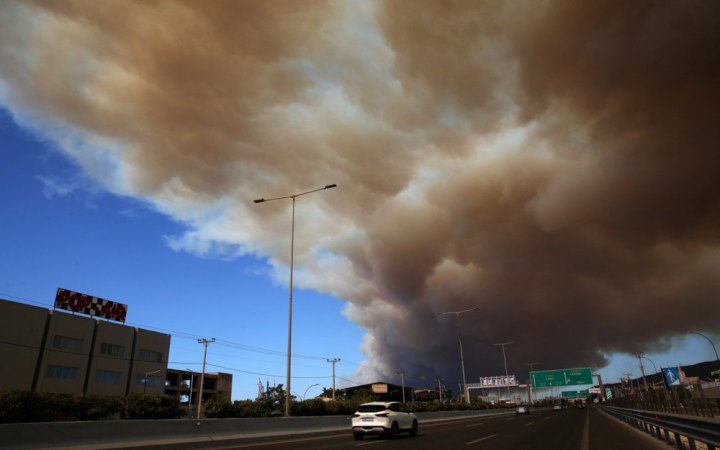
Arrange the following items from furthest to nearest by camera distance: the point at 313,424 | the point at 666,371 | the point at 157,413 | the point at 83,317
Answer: the point at 666,371
the point at 83,317
the point at 313,424
the point at 157,413

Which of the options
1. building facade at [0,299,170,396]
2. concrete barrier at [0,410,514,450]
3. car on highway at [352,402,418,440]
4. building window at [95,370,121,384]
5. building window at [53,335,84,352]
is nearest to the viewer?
concrete barrier at [0,410,514,450]

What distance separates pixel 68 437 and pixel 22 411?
244 centimetres

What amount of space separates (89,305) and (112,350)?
29.0 feet

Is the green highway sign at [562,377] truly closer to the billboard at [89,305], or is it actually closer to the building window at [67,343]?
the billboard at [89,305]

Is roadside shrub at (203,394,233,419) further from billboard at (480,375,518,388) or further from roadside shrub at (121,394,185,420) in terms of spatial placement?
billboard at (480,375,518,388)

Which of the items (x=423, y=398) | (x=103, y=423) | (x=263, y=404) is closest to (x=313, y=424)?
(x=263, y=404)

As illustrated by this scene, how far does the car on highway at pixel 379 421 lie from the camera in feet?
60.7

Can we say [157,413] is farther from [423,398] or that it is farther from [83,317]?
[423,398]

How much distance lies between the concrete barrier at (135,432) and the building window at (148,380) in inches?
2689

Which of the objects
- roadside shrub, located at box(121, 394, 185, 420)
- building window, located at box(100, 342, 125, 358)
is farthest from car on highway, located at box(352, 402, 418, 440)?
building window, located at box(100, 342, 125, 358)

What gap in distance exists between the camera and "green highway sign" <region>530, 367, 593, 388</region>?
268 feet

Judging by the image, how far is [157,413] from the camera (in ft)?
62.9

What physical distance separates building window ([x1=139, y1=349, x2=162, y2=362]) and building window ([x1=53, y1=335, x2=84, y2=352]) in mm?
12857

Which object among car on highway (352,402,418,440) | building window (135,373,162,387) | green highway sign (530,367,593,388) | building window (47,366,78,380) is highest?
building window (47,366,78,380)
